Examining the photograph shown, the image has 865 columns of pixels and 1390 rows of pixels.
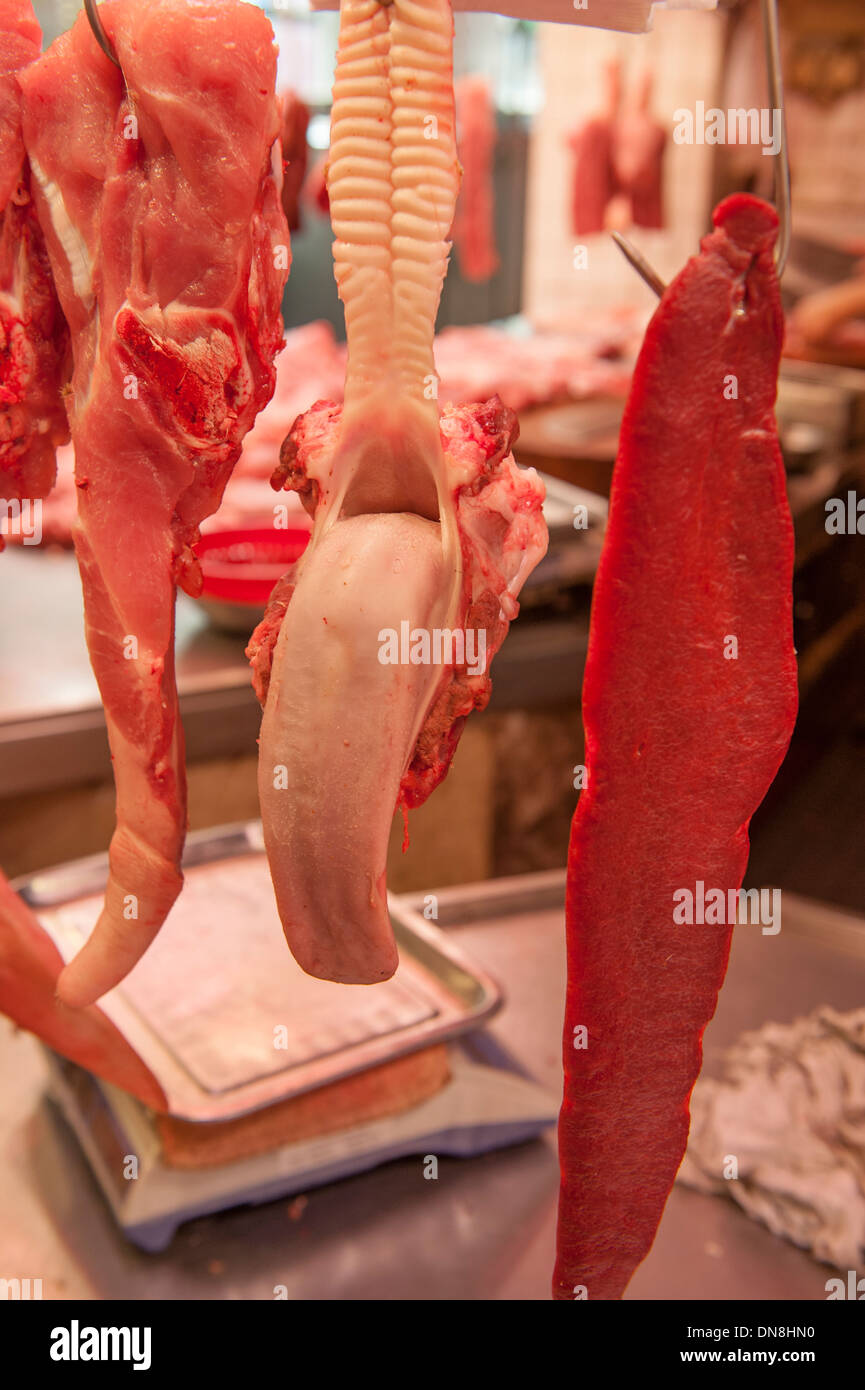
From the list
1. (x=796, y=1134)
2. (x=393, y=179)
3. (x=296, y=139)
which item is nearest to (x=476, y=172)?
(x=296, y=139)

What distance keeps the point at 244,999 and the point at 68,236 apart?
0.89 meters

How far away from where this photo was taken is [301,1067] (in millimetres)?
1260

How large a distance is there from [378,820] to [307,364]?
3762 mm

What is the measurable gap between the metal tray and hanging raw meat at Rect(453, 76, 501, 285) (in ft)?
16.7

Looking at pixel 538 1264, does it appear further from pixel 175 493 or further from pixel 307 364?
pixel 307 364

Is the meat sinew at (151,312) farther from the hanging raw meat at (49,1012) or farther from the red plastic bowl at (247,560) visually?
the red plastic bowl at (247,560)

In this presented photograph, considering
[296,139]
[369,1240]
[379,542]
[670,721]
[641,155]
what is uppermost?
[641,155]

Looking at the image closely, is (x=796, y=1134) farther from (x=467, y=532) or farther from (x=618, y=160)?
(x=618, y=160)

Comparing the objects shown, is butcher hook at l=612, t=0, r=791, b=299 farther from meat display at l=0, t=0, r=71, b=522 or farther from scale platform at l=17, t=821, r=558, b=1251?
scale platform at l=17, t=821, r=558, b=1251

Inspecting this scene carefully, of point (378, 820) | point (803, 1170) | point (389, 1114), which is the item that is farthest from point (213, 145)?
point (803, 1170)

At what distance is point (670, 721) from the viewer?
0.81 meters

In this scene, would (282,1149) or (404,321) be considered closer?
(404,321)

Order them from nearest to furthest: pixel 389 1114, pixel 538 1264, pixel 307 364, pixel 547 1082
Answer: pixel 538 1264 → pixel 389 1114 → pixel 547 1082 → pixel 307 364
